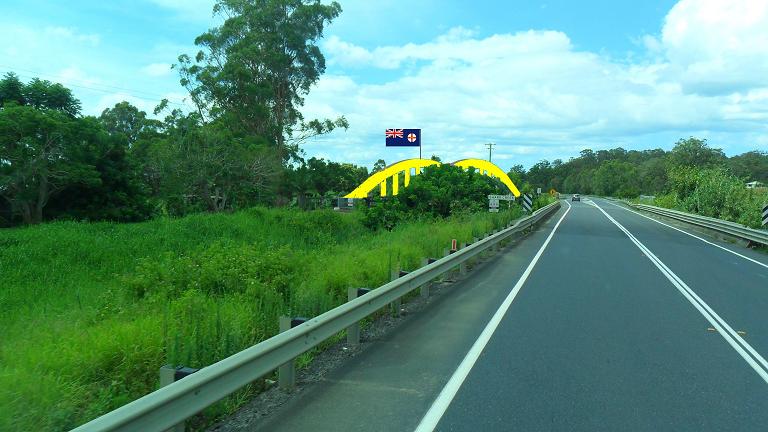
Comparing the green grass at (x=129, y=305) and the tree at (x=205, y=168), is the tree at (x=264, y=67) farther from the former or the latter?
the green grass at (x=129, y=305)

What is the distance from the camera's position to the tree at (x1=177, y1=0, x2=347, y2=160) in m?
49.7

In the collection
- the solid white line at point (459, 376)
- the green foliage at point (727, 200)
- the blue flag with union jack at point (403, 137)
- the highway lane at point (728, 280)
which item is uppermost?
the blue flag with union jack at point (403, 137)

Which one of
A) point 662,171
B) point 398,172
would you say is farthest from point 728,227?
point 662,171

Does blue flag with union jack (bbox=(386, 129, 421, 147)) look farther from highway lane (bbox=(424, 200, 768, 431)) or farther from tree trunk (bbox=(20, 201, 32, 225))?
highway lane (bbox=(424, 200, 768, 431))


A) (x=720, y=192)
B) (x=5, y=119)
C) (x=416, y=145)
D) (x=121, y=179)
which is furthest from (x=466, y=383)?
(x=416, y=145)

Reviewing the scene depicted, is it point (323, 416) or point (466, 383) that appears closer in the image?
point (323, 416)

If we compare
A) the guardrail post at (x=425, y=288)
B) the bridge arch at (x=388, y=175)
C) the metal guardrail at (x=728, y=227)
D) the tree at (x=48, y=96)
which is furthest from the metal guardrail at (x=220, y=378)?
the bridge arch at (x=388, y=175)


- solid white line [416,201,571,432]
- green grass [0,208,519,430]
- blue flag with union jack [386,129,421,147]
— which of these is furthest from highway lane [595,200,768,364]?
blue flag with union jack [386,129,421,147]

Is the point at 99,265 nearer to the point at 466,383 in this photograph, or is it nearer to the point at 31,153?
the point at 31,153

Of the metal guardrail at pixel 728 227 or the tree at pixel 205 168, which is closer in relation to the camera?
the metal guardrail at pixel 728 227

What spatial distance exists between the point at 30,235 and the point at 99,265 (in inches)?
155

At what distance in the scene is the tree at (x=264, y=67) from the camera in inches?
1955

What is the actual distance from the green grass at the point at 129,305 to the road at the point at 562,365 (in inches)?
48.2

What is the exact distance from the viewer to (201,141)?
40281mm
